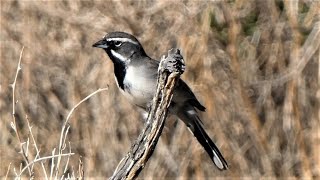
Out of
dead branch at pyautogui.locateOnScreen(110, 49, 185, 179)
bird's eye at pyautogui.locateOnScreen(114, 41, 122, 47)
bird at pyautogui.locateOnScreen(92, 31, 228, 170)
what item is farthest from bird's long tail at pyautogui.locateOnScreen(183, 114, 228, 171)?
dead branch at pyautogui.locateOnScreen(110, 49, 185, 179)

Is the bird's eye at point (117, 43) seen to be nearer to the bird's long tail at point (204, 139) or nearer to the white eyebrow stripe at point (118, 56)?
the white eyebrow stripe at point (118, 56)

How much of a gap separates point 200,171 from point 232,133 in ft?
1.50

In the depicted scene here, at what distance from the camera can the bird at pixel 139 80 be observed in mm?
5535

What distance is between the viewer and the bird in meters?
5.54

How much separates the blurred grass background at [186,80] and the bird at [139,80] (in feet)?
5.48

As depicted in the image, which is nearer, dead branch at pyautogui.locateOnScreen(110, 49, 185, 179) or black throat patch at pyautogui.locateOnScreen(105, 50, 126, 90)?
dead branch at pyautogui.locateOnScreen(110, 49, 185, 179)

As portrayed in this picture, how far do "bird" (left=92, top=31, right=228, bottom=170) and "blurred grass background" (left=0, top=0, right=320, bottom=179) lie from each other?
167 centimetres

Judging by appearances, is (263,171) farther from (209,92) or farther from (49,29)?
(49,29)

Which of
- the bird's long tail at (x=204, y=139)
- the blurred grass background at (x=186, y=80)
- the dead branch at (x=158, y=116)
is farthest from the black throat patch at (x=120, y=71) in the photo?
the blurred grass background at (x=186, y=80)

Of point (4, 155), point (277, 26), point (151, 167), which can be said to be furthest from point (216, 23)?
point (4, 155)

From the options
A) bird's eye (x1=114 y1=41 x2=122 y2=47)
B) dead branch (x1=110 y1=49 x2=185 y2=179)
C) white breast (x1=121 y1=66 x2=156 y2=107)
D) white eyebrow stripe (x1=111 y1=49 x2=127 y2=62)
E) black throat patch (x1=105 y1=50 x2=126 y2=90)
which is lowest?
white breast (x1=121 y1=66 x2=156 y2=107)

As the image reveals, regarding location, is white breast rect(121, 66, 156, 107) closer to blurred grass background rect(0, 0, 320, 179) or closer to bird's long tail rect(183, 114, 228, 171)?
bird's long tail rect(183, 114, 228, 171)

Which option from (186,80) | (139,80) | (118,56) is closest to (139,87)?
(139,80)

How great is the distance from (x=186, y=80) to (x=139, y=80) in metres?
2.22
